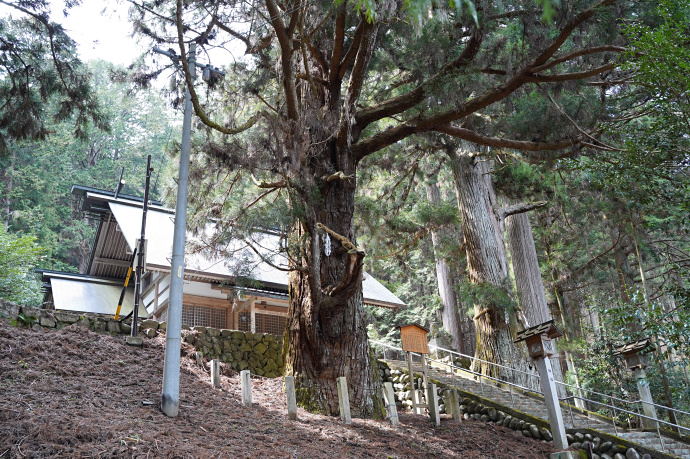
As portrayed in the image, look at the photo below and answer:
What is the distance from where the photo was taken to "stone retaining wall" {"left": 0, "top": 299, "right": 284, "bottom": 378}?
8.10m

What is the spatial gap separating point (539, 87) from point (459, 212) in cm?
590

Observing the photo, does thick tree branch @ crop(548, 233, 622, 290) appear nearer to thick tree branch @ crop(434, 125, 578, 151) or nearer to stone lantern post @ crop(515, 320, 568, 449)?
stone lantern post @ crop(515, 320, 568, 449)

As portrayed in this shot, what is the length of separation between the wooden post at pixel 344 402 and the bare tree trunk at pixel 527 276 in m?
8.37

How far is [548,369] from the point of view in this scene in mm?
8156

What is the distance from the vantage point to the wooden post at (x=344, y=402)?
684cm

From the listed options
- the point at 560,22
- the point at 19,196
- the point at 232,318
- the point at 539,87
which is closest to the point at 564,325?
the point at 232,318

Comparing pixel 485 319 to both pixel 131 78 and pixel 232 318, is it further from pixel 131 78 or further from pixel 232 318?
pixel 131 78

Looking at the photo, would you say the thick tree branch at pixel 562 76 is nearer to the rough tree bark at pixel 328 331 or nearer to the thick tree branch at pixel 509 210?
the rough tree bark at pixel 328 331

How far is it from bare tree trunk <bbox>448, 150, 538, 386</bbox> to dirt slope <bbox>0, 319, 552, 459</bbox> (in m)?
2.99

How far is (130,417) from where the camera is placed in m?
5.46

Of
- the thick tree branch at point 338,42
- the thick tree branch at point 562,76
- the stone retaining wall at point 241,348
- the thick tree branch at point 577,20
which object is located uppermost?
the thick tree branch at point 338,42

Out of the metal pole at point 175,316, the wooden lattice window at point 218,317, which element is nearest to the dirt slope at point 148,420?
the metal pole at point 175,316

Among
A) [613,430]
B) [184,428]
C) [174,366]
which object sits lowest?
[613,430]

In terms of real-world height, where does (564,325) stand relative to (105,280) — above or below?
below
